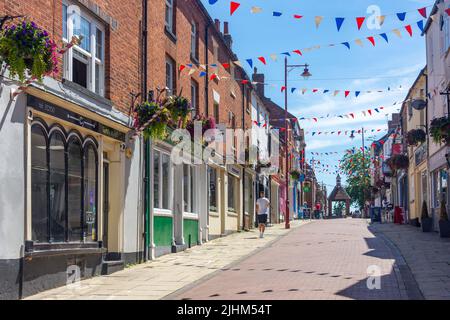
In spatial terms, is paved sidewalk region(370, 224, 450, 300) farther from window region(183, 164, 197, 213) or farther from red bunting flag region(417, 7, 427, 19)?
window region(183, 164, 197, 213)

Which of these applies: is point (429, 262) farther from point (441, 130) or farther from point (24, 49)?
point (24, 49)

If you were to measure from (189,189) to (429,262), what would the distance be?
842cm

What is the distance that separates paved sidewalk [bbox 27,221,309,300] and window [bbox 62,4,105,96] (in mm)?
3750

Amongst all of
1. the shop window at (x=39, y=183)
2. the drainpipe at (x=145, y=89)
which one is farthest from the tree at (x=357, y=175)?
the shop window at (x=39, y=183)

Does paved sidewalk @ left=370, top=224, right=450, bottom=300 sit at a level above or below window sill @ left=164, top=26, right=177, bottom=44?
below

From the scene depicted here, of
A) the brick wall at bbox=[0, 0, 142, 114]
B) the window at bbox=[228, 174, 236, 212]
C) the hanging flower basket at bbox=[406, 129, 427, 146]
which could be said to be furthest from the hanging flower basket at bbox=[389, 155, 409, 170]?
the brick wall at bbox=[0, 0, 142, 114]

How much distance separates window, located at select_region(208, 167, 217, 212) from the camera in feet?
73.3

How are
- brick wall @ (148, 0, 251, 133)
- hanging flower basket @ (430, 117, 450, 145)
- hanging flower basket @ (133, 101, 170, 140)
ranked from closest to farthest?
1. hanging flower basket @ (133, 101, 170, 140)
2. brick wall @ (148, 0, 251, 133)
3. hanging flower basket @ (430, 117, 450, 145)

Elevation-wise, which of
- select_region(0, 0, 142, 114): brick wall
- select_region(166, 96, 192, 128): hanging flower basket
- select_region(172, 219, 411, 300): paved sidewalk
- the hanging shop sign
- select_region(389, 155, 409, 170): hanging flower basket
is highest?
select_region(0, 0, 142, 114): brick wall

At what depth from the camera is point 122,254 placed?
1331 cm

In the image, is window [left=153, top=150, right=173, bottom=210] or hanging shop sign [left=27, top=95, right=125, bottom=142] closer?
hanging shop sign [left=27, top=95, right=125, bottom=142]

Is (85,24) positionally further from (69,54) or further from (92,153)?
(92,153)

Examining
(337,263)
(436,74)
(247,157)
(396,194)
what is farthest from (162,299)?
(396,194)

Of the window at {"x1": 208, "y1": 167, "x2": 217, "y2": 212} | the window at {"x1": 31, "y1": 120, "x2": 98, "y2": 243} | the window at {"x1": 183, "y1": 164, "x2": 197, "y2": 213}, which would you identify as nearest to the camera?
the window at {"x1": 31, "y1": 120, "x2": 98, "y2": 243}
